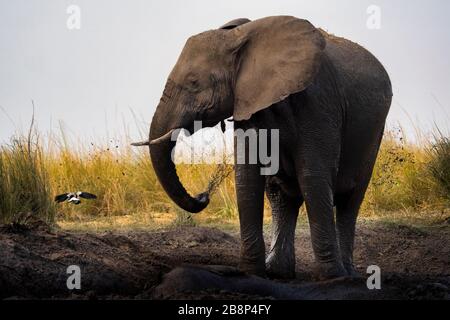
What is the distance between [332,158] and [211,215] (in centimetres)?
692

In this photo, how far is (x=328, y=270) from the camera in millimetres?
7953

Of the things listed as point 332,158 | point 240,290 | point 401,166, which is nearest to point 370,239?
point 401,166

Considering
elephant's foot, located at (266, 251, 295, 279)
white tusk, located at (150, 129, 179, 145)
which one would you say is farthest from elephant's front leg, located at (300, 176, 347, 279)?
white tusk, located at (150, 129, 179, 145)

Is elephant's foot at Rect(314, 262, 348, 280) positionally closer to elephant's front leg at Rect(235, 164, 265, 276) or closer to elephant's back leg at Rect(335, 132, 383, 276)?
elephant's front leg at Rect(235, 164, 265, 276)

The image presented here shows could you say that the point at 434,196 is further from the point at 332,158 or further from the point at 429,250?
the point at 332,158

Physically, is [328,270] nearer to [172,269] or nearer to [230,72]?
[172,269]

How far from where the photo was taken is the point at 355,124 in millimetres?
8359

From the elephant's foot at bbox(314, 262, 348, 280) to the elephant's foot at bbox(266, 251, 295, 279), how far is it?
0.99m

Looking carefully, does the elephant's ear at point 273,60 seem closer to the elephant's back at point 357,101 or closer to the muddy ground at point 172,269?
the elephant's back at point 357,101

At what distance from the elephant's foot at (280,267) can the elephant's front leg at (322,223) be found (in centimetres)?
100

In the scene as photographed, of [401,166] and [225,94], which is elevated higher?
[225,94]

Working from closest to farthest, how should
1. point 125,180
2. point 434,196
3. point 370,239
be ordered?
point 370,239 → point 434,196 → point 125,180

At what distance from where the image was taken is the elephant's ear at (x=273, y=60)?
7438 millimetres

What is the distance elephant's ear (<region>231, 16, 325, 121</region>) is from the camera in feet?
24.4
